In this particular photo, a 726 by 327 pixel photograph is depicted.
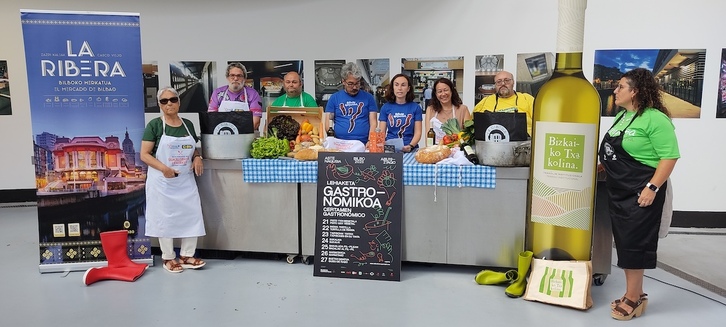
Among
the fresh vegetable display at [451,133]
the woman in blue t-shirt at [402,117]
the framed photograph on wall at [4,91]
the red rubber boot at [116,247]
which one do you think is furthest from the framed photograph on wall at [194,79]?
the fresh vegetable display at [451,133]

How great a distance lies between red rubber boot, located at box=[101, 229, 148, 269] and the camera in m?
3.94

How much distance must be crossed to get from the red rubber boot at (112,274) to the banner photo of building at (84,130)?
0.20 meters

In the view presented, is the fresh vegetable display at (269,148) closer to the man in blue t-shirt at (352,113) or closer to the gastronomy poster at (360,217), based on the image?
the gastronomy poster at (360,217)

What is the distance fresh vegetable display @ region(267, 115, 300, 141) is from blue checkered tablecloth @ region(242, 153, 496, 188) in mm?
385

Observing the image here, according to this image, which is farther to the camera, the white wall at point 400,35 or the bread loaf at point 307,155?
the white wall at point 400,35

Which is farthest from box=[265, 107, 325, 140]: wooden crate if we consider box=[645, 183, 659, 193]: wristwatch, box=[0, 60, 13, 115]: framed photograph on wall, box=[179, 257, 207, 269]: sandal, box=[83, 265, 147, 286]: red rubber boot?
box=[0, 60, 13, 115]: framed photograph on wall

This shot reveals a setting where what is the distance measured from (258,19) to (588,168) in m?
4.47

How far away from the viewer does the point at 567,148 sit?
3244 millimetres

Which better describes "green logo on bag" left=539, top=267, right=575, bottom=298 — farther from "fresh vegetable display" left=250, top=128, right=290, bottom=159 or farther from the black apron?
"fresh vegetable display" left=250, top=128, right=290, bottom=159

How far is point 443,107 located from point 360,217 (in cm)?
163

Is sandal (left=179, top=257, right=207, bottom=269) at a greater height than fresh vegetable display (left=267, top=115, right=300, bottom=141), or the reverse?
fresh vegetable display (left=267, top=115, right=300, bottom=141)

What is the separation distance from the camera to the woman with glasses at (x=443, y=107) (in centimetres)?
473

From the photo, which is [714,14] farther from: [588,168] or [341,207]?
[341,207]

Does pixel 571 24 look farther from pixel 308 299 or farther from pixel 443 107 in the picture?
pixel 308 299
